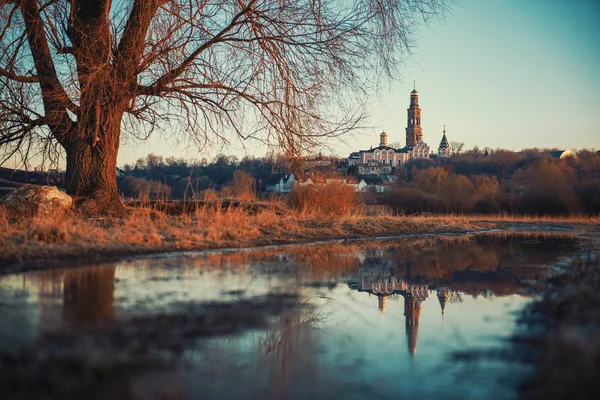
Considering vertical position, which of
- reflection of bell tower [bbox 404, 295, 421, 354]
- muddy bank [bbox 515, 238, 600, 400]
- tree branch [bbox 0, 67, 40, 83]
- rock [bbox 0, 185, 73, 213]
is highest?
tree branch [bbox 0, 67, 40, 83]

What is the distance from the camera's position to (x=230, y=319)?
441cm

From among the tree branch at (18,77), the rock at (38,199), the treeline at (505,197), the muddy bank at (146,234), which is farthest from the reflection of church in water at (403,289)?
the treeline at (505,197)

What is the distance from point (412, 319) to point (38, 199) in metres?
9.45

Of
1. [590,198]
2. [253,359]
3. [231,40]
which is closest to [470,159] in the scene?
[590,198]

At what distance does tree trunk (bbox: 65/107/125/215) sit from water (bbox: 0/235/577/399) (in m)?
5.52

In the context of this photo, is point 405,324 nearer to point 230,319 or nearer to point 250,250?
point 230,319

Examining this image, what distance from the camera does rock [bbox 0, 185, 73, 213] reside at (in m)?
11.4

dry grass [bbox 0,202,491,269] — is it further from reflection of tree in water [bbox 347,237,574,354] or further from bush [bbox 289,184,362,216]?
reflection of tree in water [bbox 347,237,574,354]

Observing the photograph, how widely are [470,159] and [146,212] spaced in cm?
11955

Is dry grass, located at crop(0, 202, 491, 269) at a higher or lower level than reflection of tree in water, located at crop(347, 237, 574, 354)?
higher

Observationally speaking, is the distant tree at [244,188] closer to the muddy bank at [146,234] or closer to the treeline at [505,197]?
the muddy bank at [146,234]

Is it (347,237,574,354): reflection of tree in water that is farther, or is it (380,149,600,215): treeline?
(380,149,600,215): treeline

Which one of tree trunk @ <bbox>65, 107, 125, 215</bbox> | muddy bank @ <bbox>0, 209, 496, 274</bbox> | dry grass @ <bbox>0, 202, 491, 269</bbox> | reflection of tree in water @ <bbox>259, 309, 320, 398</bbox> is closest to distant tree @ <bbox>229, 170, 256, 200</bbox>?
dry grass @ <bbox>0, 202, 491, 269</bbox>

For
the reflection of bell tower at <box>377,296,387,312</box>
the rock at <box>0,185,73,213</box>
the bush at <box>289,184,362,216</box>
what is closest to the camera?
the reflection of bell tower at <box>377,296,387,312</box>
